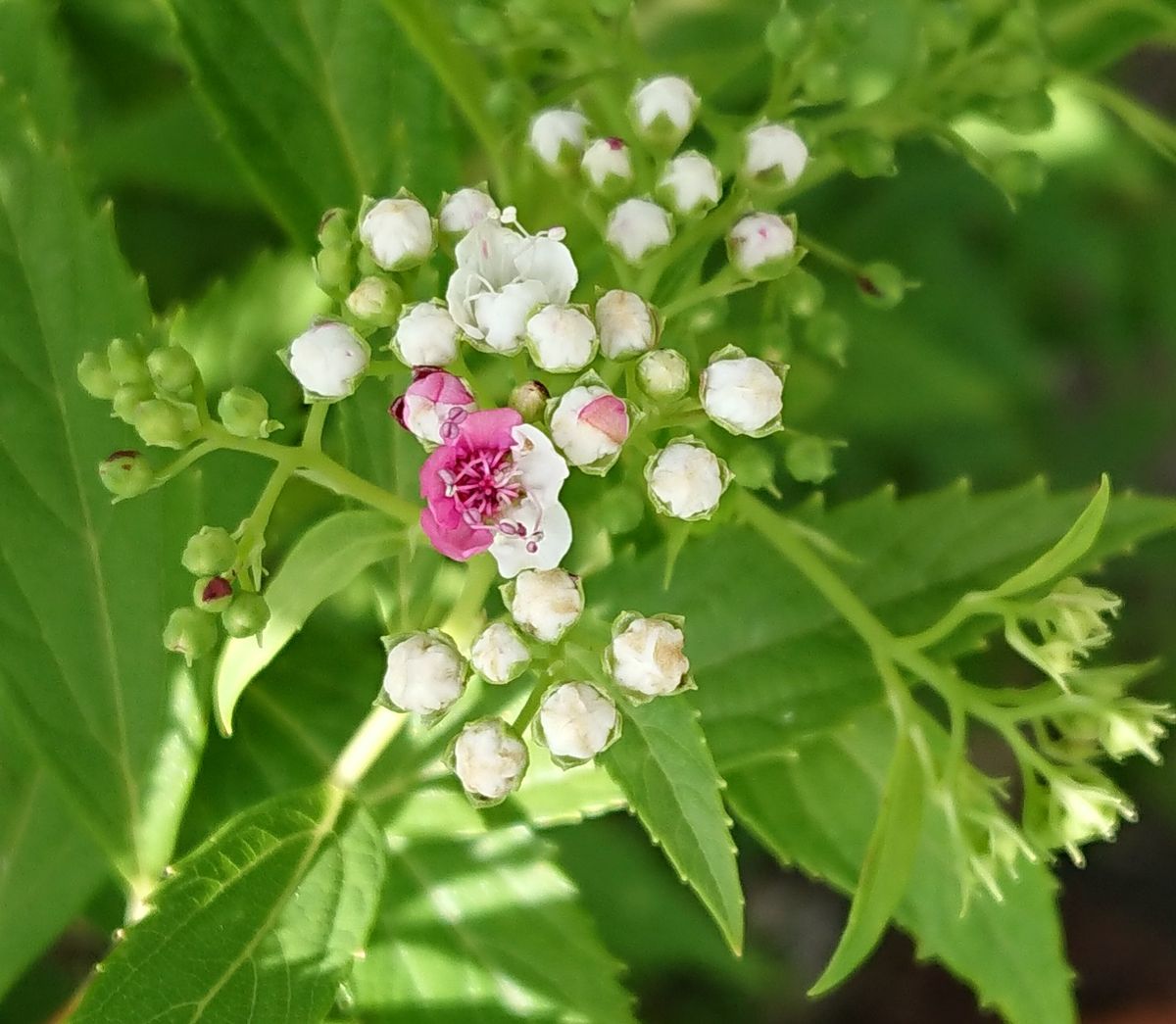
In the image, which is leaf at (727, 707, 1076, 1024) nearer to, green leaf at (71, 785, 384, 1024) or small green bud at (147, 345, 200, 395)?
green leaf at (71, 785, 384, 1024)

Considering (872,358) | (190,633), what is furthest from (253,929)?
(872,358)

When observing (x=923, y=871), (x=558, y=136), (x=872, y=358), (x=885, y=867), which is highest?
(x=558, y=136)

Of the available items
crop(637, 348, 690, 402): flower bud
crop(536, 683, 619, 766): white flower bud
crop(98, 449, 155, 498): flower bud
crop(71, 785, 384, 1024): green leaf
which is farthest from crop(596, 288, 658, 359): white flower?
crop(71, 785, 384, 1024): green leaf

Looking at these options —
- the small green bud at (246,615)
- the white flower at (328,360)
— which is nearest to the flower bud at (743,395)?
the white flower at (328,360)

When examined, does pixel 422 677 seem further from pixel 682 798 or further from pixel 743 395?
pixel 743 395

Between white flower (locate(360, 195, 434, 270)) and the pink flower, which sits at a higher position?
white flower (locate(360, 195, 434, 270))

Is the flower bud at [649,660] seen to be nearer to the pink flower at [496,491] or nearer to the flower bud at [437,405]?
the pink flower at [496,491]
